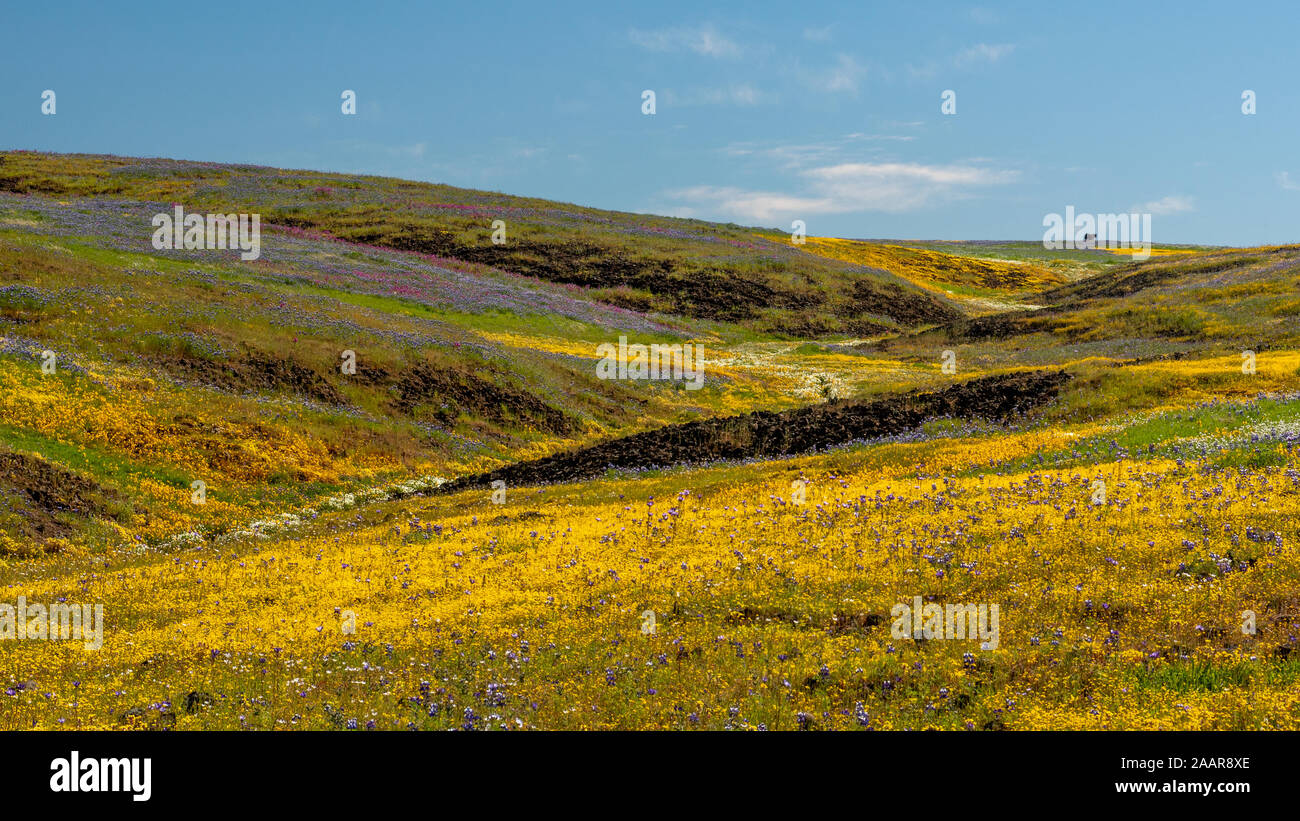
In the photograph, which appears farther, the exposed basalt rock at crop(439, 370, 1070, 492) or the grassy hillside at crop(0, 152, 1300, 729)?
the exposed basalt rock at crop(439, 370, 1070, 492)

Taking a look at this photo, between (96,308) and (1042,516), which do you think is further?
(96,308)

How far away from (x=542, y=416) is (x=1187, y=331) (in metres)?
47.0

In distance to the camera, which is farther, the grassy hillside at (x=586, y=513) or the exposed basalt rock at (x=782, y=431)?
the exposed basalt rock at (x=782, y=431)

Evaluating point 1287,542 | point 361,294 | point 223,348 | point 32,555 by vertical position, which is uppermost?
point 361,294

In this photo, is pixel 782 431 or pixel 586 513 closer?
pixel 586 513

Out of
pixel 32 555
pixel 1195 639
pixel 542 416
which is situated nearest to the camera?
pixel 1195 639

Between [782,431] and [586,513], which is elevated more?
[782,431]

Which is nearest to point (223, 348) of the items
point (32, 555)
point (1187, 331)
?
point (32, 555)

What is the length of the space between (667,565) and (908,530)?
451cm

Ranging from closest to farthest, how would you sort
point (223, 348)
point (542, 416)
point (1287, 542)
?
point (1287, 542) < point (223, 348) < point (542, 416)

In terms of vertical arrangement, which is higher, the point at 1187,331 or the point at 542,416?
the point at 1187,331

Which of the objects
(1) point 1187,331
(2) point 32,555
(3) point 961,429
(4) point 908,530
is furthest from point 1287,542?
(1) point 1187,331

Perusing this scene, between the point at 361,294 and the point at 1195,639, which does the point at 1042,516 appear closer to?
the point at 1195,639

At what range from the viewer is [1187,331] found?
63.8 m
